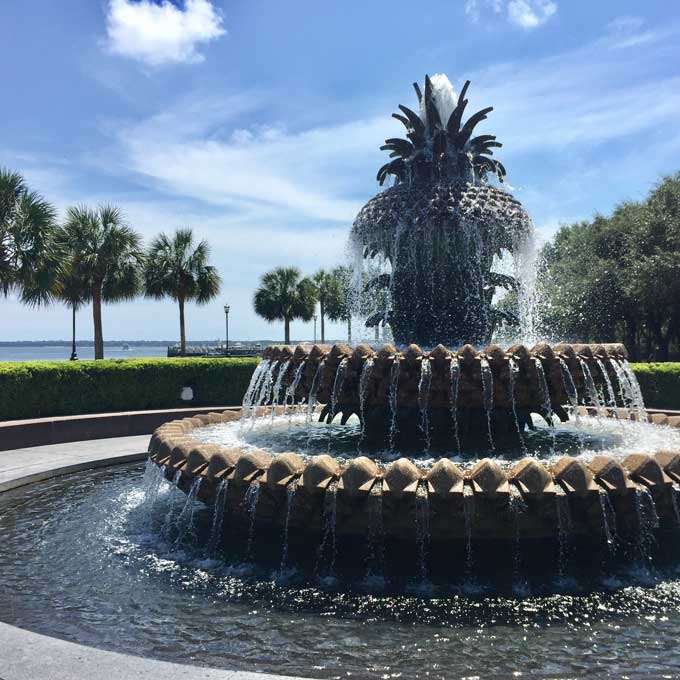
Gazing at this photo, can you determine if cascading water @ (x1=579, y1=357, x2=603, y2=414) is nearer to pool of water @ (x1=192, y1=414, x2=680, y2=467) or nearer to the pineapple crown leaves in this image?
pool of water @ (x1=192, y1=414, x2=680, y2=467)

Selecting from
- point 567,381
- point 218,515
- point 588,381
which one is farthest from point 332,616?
point 588,381

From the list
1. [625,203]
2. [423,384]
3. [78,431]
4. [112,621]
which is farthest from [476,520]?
[625,203]

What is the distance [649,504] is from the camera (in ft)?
17.1

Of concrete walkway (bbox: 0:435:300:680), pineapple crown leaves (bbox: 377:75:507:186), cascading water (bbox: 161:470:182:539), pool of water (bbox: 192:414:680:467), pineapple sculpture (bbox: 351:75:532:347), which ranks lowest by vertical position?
cascading water (bbox: 161:470:182:539)

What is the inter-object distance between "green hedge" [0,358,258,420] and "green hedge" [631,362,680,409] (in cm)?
1016

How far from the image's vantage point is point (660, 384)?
594 inches

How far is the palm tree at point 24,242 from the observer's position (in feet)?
66.3

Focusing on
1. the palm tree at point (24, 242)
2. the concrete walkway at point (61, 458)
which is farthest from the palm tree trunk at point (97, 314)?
the concrete walkway at point (61, 458)

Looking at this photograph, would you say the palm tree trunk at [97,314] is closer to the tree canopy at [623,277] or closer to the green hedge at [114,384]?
the green hedge at [114,384]

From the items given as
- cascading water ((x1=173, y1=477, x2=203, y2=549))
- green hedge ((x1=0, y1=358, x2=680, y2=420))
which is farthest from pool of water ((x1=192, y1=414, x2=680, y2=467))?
green hedge ((x1=0, y1=358, x2=680, y2=420))

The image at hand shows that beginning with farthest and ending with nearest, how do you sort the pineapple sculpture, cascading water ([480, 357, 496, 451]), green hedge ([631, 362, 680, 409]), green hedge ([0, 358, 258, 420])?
green hedge ([631, 362, 680, 409]) < green hedge ([0, 358, 258, 420]) < the pineapple sculpture < cascading water ([480, 357, 496, 451])

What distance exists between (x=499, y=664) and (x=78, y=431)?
1153 cm

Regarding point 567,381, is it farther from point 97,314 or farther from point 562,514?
point 97,314

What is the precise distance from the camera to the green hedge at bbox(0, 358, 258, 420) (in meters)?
14.3
